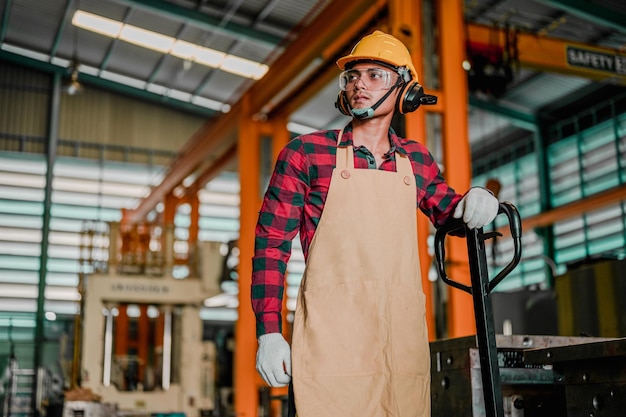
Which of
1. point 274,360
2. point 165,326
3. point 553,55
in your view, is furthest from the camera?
point 165,326

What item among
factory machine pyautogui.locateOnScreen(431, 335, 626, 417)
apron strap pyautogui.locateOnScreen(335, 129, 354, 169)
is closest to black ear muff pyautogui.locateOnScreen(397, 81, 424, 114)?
apron strap pyautogui.locateOnScreen(335, 129, 354, 169)

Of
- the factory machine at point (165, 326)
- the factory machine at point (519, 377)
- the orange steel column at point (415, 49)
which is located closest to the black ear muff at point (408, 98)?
the factory machine at point (519, 377)

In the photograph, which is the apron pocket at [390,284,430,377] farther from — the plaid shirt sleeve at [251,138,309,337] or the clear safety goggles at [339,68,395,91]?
the clear safety goggles at [339,68,395,91]

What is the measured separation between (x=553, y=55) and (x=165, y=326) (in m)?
6.58

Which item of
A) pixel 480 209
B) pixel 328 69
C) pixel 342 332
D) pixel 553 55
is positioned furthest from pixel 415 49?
pixel 342 332

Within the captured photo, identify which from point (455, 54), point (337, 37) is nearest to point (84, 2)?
point (337, 37)

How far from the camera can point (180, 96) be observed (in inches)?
775

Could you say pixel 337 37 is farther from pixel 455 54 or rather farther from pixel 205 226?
pixel 205 226

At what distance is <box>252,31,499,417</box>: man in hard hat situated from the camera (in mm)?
2562

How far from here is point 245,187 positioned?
35.2 feet

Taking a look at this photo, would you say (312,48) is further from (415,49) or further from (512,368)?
(512,368)

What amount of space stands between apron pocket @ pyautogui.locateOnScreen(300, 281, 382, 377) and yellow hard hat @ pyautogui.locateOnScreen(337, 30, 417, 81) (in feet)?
2.82

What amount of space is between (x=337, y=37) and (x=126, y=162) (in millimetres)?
12770

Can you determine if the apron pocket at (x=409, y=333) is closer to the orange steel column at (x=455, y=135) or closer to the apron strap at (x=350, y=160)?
the apron strap at (x=350, y=160)
